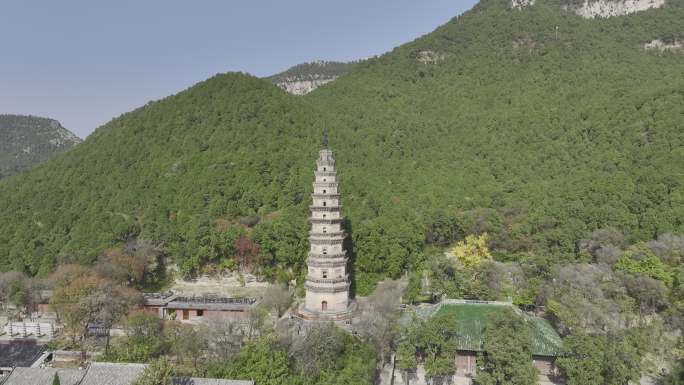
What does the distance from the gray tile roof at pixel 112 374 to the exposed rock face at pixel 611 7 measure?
373 ft

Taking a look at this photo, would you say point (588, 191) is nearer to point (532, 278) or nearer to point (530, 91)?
point (532, 278)

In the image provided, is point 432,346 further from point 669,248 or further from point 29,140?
point 29,140

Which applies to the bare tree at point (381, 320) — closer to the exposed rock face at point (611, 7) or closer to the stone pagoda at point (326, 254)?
the stone pagoda at point (326, 254)

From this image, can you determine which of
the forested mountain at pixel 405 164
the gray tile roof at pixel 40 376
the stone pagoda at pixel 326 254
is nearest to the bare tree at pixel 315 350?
the stone pagoda at pixel 326 254

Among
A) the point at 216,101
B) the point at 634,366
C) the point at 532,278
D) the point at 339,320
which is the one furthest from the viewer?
the point at 216,101

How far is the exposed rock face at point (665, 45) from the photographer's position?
82000 millimetres

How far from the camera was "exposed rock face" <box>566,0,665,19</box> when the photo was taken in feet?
332

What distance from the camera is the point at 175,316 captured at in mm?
36469

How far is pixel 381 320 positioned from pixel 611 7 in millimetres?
105885

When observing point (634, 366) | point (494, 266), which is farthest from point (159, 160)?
point (634, 366)

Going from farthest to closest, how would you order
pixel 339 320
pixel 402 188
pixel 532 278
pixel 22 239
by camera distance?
pixel 402 188 < pixel 22 239 < pixel 532 278 < pixel 339 320

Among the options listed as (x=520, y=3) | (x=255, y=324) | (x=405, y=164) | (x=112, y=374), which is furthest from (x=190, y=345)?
(x=520, y=3)

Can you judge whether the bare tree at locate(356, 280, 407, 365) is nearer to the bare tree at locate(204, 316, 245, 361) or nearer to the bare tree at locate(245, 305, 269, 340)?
the bare tree at locate(245, 305, 269, 340)

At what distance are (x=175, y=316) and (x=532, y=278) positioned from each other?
84.3ft
